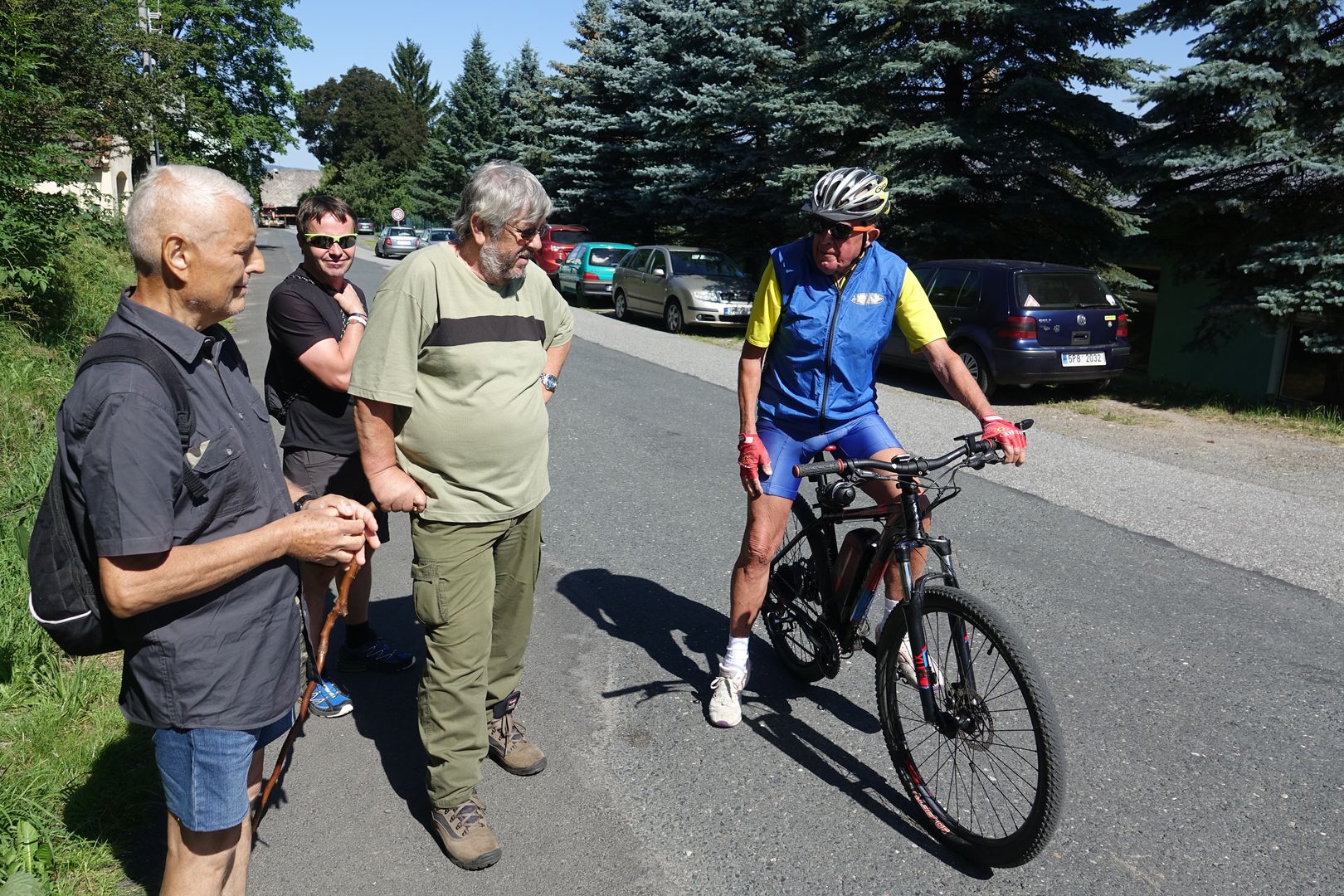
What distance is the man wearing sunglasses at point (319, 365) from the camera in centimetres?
355

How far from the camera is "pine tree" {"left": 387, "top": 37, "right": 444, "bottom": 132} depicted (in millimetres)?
96000

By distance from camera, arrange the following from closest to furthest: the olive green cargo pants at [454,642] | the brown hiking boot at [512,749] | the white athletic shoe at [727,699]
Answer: the olive green cargo pants at [454,642] < the brown hiking boot at [512,749] < the white athletic shoe at [727,699]

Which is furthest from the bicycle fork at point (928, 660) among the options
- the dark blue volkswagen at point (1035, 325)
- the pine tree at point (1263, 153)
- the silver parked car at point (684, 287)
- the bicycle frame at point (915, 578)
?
the silver parked car at point (684, 287)

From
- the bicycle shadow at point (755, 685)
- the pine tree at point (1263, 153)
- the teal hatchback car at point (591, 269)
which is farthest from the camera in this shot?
the teal hatchback car at point (591, 269)

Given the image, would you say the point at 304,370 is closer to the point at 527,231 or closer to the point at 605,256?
the point at 527,231

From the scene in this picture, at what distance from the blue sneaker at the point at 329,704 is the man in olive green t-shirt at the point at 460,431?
0.99 m

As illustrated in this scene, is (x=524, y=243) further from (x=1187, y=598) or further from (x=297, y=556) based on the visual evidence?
(x=1187, y=598)

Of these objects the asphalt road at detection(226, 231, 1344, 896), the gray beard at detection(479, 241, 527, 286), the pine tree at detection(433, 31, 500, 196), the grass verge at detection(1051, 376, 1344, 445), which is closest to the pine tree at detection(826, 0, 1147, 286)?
the grass verge at detection(1051, 376, 1344, 445)

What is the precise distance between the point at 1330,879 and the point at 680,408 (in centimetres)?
812

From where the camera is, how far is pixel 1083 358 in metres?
11.8

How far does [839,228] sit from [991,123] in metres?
14.0

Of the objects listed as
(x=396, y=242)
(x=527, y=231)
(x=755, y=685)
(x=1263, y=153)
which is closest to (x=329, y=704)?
(x=755, y=685)

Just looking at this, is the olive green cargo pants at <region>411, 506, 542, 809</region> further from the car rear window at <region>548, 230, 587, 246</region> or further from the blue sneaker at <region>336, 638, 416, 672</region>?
the car rear window at <region>548, 230, 587, 246</region>

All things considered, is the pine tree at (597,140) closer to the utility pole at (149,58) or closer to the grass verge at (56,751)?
the utility pole at (149,58)
